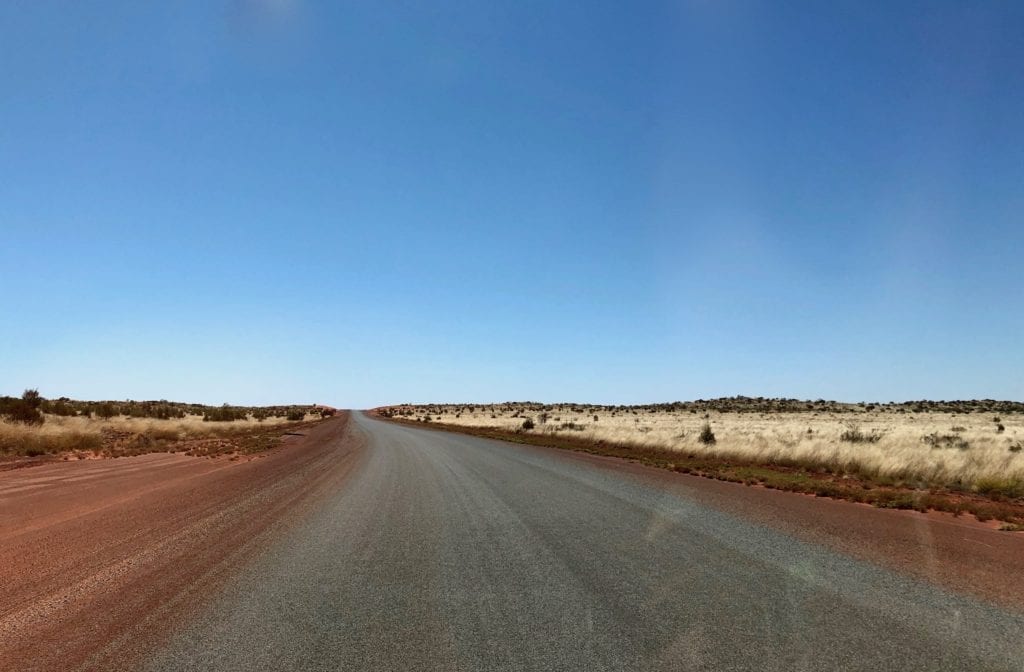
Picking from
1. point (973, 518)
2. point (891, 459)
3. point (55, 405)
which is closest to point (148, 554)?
point (973, 518)

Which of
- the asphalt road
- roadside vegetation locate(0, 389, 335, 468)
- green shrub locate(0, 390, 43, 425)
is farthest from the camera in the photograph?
green shrub locate(0, 390, 43, 425)

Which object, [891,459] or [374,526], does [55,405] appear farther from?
[891,459]

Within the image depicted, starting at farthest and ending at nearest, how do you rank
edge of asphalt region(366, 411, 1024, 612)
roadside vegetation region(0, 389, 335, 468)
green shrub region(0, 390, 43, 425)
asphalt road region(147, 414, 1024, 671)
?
green shrub region(0, 390, 43, 425), roadside vegetation region(0, 389, 335, 468), edge of asphalt region(366, 411, 1024, 612), asphalt road region(147, 414, 1024, 671)

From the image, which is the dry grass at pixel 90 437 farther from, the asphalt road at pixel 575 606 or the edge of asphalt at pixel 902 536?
the edge of asphalt at pixel 902 536

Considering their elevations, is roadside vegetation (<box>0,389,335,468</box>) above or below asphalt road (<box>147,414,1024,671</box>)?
above

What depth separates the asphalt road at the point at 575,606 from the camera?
4.54 m

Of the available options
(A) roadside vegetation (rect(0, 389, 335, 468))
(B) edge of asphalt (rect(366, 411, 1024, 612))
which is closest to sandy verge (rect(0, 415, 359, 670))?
(A) roadside vegetation (rect(0, 389, 335, 468))

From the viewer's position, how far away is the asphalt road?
4.54 metres

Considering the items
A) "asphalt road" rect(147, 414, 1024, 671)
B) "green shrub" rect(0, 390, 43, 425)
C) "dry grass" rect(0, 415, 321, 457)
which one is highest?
"green shrub" rect(0, 390, 43, 425)

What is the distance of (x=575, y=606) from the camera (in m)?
5.60

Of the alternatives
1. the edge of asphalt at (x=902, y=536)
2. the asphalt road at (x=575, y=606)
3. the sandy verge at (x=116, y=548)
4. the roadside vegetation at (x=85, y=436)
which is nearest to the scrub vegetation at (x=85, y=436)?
the roadside vegetation at (x=85, y=436)

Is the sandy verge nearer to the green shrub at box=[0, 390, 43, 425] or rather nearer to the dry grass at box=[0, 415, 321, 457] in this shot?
the dry grass at box=[0, 415, 321, 457]

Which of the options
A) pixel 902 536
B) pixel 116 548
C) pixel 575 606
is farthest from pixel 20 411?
pixel 902 536

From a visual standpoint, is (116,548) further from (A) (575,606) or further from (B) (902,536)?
(B) (902,536)
